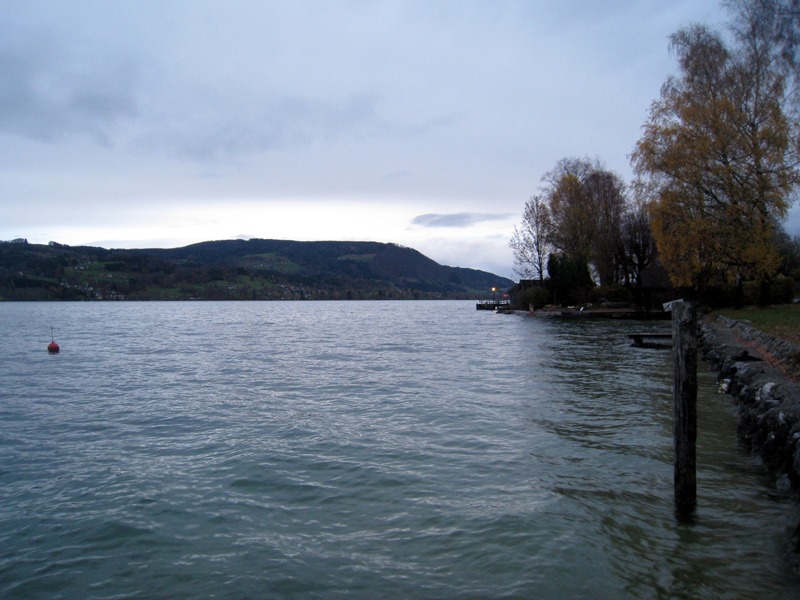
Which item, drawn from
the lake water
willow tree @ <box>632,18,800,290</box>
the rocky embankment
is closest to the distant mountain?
willow tree @ <box>632,18,800,290</box>

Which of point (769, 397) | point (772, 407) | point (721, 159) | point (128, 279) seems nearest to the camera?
point (772, 407)

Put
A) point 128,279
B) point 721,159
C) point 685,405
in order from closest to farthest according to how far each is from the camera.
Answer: point 685,405
point 721,159
point 128,279

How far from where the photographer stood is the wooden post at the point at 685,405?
6938 millimetres

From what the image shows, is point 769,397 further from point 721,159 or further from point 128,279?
point 128,279

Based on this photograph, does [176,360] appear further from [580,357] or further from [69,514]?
[69,514]

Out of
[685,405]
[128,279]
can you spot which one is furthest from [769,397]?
[128,279]

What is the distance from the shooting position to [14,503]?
7.82 meters

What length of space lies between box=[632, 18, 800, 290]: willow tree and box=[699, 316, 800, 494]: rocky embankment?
11951 mm

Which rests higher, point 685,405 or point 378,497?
point 685,405

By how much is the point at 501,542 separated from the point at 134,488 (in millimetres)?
5227

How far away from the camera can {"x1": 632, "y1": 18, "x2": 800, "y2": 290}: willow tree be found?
27781mm

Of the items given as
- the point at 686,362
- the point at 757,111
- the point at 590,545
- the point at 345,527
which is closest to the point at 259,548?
the point at 345,527

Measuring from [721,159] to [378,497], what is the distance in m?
28.4

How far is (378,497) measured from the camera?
25.8 ft
